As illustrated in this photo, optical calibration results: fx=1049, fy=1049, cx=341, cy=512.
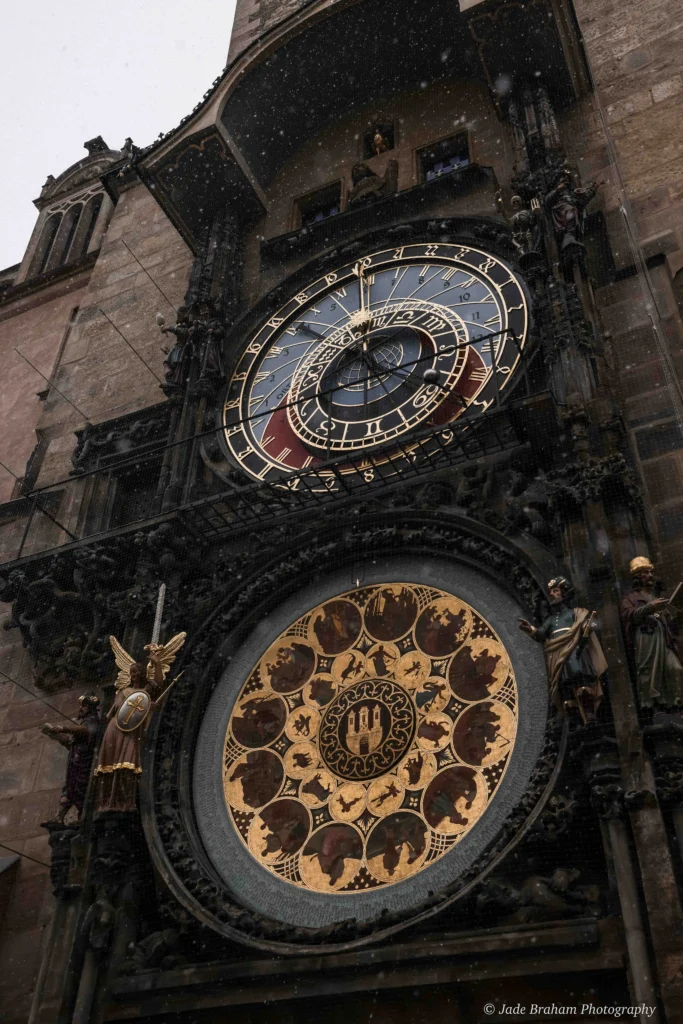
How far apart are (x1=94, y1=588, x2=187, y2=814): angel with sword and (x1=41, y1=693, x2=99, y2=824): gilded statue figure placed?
26cm

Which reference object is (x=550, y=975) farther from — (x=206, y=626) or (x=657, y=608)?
(x=206, y=626)

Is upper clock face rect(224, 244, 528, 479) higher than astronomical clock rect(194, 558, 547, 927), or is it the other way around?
upper clock face rect(224, 244, 528, 479)

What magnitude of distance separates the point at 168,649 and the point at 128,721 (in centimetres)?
67

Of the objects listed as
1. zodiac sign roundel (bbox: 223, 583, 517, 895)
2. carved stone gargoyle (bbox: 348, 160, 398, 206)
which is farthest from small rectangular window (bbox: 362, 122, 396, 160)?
zodiac sign roundel (bbox: 223, 583, 517, 895)

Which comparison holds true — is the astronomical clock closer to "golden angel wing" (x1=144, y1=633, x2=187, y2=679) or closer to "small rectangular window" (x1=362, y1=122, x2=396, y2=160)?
"golden angel wing" (x1=144, y1=633, x2=187, y2=679)

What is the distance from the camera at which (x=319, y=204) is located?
13109 millimetres

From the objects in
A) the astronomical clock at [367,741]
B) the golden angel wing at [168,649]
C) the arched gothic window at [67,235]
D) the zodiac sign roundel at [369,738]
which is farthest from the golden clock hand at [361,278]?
the arched gothic window at [67,235]

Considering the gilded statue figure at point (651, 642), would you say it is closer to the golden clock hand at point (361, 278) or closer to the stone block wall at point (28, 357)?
the golden clock hand at point (361, 278)

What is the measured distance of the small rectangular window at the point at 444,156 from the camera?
1233 cm

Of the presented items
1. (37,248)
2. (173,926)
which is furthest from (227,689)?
(37,248)

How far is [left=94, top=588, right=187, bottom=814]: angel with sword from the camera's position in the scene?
7637 millimetres

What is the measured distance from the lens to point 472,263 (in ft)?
33.9

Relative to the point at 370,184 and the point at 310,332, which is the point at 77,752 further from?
the point at 370,184

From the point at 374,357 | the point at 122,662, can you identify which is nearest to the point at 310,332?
the point at 374,357
